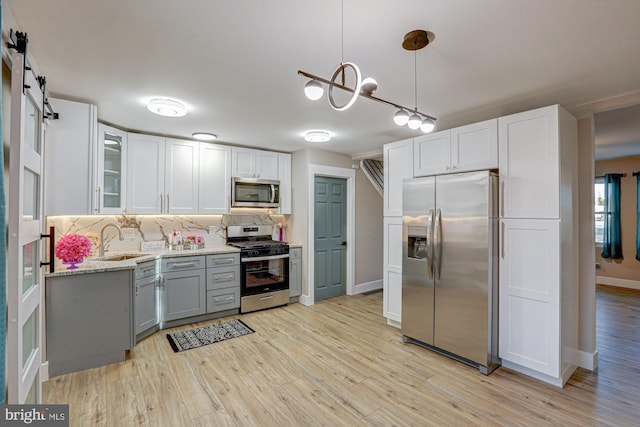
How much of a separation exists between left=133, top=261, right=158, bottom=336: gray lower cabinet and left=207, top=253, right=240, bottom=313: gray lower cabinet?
0.64 meters

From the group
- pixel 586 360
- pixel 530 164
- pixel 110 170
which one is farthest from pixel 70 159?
pixel 586 360

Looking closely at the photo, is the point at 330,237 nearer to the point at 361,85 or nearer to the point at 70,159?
the point at 70,159

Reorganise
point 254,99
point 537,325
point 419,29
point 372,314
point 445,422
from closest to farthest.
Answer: point 419,29 < point 445,422 < point 537,325 < point 254,99 < point 372,314

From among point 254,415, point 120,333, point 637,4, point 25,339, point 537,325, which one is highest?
point 637,4

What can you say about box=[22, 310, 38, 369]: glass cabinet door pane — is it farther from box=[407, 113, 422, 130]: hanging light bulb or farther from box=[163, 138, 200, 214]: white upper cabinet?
→ box=[407, 113, 422, 130]: hanging light bulb

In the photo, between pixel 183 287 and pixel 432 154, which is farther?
pixel 183 287

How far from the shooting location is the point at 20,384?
138cm

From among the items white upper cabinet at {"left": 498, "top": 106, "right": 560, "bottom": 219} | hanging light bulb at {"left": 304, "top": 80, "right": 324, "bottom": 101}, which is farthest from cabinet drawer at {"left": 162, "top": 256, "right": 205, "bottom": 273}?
white upper cabinet at {"left": 498, "top": 106, "right": 560, "bottom": 219}

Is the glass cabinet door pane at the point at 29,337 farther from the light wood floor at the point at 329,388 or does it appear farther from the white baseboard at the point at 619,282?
the white baseboard at the point at 619,282

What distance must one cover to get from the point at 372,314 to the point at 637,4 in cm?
382

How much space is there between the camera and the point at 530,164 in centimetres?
261

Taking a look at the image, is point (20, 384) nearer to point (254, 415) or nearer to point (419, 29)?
point (254, 415)

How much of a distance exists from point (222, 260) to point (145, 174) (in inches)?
57.4

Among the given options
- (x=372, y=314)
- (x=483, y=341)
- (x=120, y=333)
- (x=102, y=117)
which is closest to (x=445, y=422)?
(x=483, y=341)
